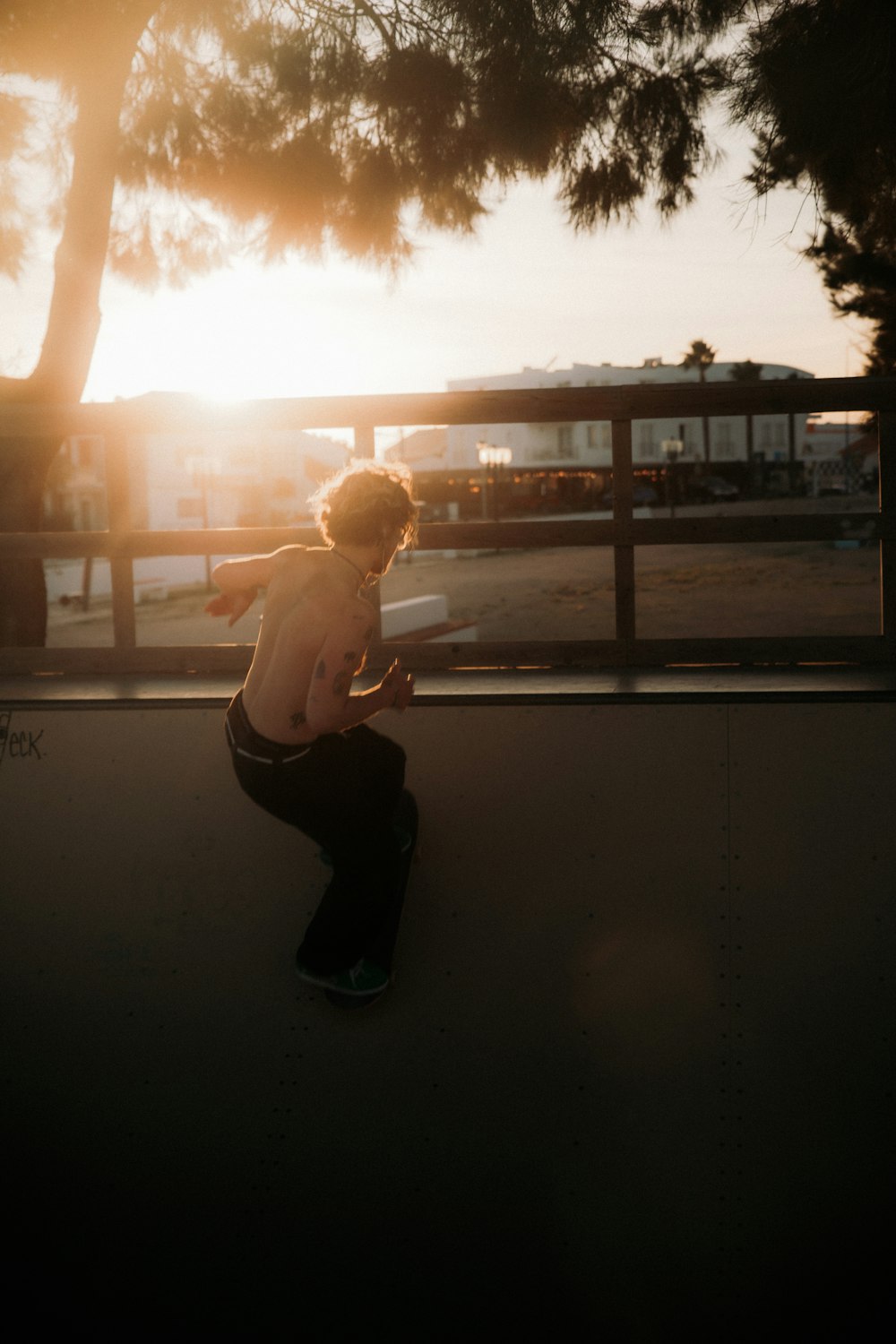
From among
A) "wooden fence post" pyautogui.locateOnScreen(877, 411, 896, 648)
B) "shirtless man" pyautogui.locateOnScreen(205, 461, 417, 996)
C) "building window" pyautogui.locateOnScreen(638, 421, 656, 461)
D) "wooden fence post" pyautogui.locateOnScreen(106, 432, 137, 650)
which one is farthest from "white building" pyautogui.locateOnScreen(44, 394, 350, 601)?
"shirtless man" pyautogui.locateOnScreen(205, 461, 417, 996)

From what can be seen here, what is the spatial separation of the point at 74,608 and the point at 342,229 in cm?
2344

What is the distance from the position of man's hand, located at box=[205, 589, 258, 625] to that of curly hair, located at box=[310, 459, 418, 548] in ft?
1.04

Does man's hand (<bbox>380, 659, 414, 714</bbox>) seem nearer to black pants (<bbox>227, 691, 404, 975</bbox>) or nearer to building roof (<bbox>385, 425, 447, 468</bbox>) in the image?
black pants (<bbox>227, 691, 404, 975</bbox>)

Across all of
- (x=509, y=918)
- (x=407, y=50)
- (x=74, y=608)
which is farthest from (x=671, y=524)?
(x=74, y=608)

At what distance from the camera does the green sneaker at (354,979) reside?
3.33 meters

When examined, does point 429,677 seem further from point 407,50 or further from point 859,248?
point 859,248

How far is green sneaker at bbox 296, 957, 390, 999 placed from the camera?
3326 millimetres

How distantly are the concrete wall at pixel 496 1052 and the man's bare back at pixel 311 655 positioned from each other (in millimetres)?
825

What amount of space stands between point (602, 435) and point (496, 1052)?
217 feet

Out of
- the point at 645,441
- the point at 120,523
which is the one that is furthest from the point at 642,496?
the point at 120,523

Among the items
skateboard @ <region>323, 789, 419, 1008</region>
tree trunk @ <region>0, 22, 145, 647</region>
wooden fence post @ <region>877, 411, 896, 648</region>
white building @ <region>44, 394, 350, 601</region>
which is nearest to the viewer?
skateboard @ <region>323, 789, 419, 1008</region>

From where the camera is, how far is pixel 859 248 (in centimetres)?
826

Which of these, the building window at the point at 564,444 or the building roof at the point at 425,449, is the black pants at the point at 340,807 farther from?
the building window at the point at 564,444

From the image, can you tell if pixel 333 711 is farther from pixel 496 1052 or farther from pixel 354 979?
A: pixel 496 1052
